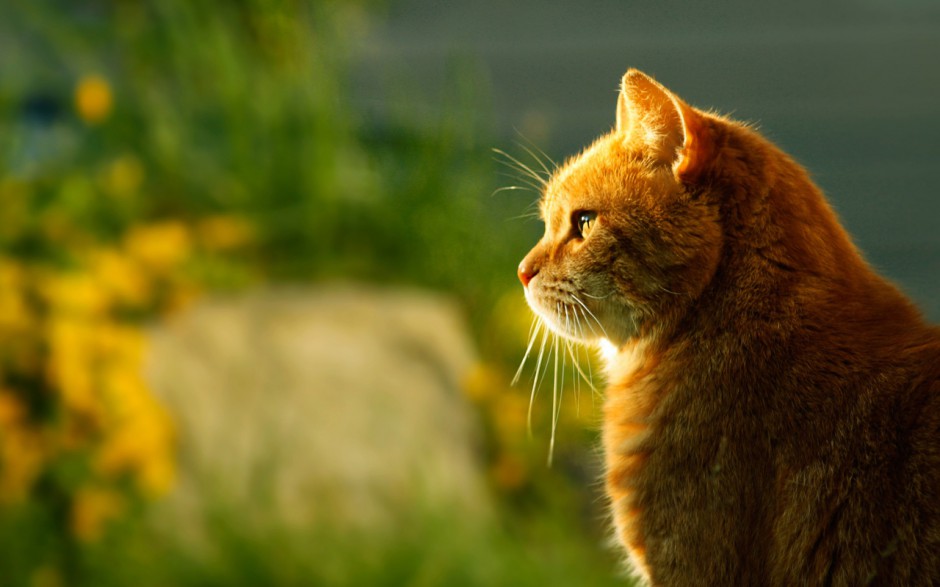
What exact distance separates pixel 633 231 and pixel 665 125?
0.11 metres

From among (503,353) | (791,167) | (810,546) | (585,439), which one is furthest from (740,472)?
(503,353)

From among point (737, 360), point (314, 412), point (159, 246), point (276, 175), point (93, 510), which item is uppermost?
point (737, 360)

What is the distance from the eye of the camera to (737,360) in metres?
1.00

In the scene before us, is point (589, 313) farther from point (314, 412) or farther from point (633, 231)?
point (314, 412)

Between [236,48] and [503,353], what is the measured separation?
48.4 inches

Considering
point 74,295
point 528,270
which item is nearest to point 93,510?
point 74,295

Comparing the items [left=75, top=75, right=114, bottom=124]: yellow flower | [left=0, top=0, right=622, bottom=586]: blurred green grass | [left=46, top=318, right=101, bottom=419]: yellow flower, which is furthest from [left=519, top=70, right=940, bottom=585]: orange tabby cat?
[left=75, top=75, right=114, bottom=124]: yellow flower

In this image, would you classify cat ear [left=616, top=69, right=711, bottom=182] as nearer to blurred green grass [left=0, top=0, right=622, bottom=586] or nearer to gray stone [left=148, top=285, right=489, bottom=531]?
gray stone [left=148, top=285, right=489, bottom=531]

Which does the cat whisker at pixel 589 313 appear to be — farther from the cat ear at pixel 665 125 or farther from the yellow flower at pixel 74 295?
the yellow flower at pixel 74 295

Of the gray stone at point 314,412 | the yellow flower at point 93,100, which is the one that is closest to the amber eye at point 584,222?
the gray stone at point 314,412

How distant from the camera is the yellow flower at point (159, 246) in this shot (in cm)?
264

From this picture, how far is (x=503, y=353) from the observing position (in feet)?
9.95

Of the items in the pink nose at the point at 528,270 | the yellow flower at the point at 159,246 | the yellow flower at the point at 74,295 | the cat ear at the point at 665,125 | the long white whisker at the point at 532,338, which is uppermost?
the cat ear at the point at 665,125

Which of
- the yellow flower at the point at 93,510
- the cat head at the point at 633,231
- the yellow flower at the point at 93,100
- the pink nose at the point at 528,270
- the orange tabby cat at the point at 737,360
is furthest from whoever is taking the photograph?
the yellow flower at the point at 93,100
